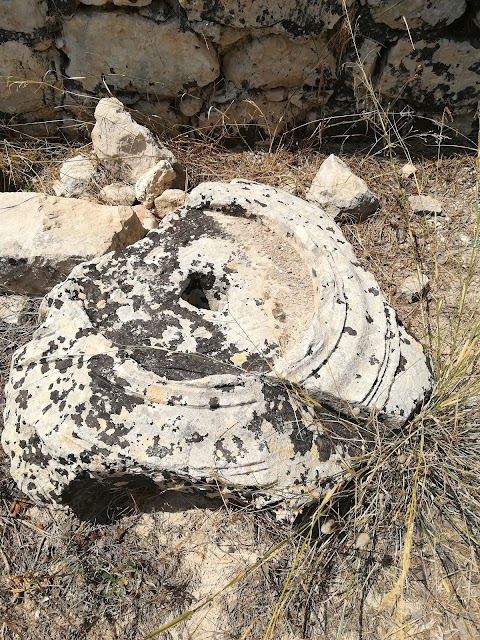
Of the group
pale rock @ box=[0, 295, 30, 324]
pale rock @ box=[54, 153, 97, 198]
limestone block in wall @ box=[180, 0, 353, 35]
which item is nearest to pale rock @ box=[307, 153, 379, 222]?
limestone block in wall @ box=[180, 0, 353, 35]

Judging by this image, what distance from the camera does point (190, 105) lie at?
3.29m

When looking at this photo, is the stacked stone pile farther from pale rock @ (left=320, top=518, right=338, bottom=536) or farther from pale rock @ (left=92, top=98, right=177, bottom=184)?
pale rock @ (left=92, top=98, right=177, bottom=184)

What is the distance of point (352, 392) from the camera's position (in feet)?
6.38

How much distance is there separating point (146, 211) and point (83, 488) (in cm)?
160

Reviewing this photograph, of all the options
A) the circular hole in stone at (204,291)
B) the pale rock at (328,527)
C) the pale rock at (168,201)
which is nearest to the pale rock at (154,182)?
the pale rock at (168,201)

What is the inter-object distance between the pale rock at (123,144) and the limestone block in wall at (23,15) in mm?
Result: 515

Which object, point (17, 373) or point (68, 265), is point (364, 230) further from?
point (17, 373)

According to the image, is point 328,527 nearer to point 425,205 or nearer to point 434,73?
point 425,205

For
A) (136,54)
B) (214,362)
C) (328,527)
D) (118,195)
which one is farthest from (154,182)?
(328,527)

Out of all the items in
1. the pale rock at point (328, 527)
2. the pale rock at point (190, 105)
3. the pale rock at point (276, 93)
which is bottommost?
the pale rock at point (328, 527)

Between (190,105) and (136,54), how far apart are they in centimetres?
42

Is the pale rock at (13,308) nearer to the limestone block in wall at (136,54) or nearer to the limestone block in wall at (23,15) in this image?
the limestone block in wall at (136,54)

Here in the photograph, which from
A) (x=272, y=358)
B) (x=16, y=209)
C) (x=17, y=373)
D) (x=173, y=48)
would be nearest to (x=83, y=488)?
(x=17, y=373)

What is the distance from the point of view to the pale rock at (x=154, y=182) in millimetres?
3074
